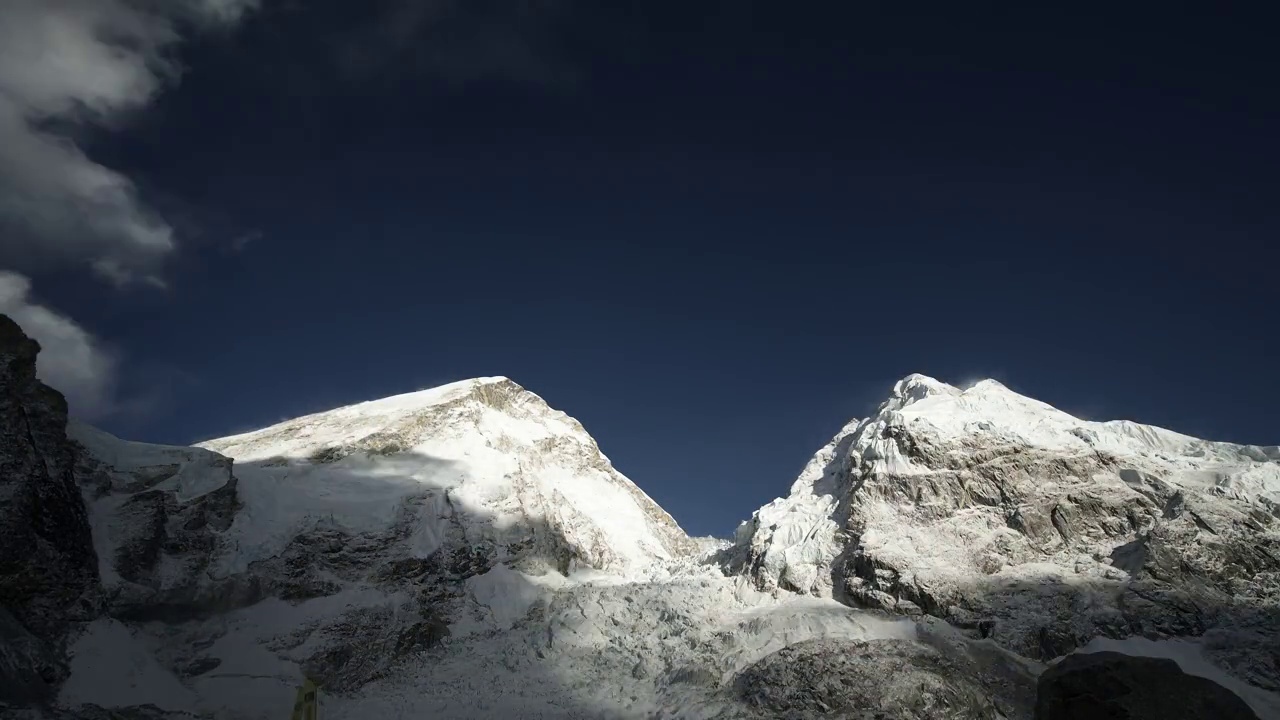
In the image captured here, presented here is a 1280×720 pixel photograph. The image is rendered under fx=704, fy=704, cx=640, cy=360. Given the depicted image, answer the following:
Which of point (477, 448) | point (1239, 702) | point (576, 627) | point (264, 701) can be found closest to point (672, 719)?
point (576, 627)

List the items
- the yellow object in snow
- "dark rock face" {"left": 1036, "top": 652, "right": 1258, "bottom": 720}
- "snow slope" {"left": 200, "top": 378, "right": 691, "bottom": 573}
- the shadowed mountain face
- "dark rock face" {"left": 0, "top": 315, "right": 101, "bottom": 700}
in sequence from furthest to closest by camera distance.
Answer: "snow slope" {"left": 200, "top": 378, "right": 691, "bottom": 573}, the shadowed mountain face, "dark rock face" {"left": 0, "top": 315, "right": 101, "bottom": 700}, the yellow object in snow, "dark rock face" {"left": 1036, "top": 652, "right": 1258, "bottom": 720}

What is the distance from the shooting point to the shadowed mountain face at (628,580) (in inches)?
1628

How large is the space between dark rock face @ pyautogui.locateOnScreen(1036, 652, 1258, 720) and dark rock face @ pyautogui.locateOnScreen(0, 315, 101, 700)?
45.5m

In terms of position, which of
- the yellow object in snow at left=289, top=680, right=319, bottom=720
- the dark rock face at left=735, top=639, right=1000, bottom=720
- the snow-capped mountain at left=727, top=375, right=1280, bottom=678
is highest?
the snow-capped mountain at left=727, top=375, right=1280, bottom=678

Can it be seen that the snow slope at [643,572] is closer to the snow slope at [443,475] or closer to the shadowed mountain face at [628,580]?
the shadowed mountain face at [628,580]

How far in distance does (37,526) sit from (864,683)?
5010 centimetres

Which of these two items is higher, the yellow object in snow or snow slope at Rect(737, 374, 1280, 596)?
snow slope at Rect(737, 374, 1280, 596)

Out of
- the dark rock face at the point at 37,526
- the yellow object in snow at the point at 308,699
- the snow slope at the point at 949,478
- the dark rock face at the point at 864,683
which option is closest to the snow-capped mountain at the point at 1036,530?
the snow slope at the point at 949,478

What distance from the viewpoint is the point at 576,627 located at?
55.8 metres

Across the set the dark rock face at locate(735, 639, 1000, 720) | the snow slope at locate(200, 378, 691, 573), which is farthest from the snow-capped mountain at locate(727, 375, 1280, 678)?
the snow slope at locate(200, 378, 691, 573)

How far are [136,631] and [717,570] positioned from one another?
44346 millimetres

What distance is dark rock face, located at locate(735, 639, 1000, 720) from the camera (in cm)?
3722

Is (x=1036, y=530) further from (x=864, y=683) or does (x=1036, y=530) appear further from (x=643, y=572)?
(x=643, y=572)

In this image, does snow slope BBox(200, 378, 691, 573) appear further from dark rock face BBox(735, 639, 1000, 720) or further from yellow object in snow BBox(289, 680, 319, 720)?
yellow object in snow BBox(289, 680, 319, 720)
